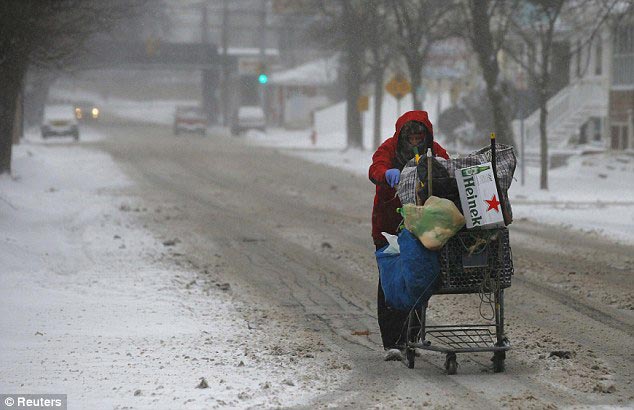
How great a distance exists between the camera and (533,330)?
963cm

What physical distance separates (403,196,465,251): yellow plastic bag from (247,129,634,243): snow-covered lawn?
7.37 meters

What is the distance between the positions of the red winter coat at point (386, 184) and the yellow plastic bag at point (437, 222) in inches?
29.1

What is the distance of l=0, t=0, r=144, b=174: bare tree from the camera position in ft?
61.7

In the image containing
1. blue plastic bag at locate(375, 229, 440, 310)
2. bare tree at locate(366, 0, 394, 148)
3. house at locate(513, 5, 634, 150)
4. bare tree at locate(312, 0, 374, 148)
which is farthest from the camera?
bare tree at locate(312, 0, 374, 148)

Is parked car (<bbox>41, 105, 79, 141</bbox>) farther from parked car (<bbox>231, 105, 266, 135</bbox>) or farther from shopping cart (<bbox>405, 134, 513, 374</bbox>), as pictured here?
shopping cart (<bbox>405, 134, 513, 374</bbox>)

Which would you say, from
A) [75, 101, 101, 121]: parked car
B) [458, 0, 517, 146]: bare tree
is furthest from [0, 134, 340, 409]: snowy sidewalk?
[75, 101, 101, 121]: parked car

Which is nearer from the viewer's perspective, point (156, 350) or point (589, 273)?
point (156, 350)

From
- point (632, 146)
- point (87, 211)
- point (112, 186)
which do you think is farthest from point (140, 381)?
point (632, 146)

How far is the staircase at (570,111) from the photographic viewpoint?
133ft

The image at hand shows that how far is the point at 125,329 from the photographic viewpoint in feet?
31.8

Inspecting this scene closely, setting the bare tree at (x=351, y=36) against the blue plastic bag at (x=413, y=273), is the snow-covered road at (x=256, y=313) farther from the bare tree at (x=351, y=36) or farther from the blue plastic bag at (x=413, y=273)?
the bare tree at (x=351, y=36)

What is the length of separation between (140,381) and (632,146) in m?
30.3

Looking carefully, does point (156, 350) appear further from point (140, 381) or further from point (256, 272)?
point (256, 272)

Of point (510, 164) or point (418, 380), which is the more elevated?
point (510, 164)
